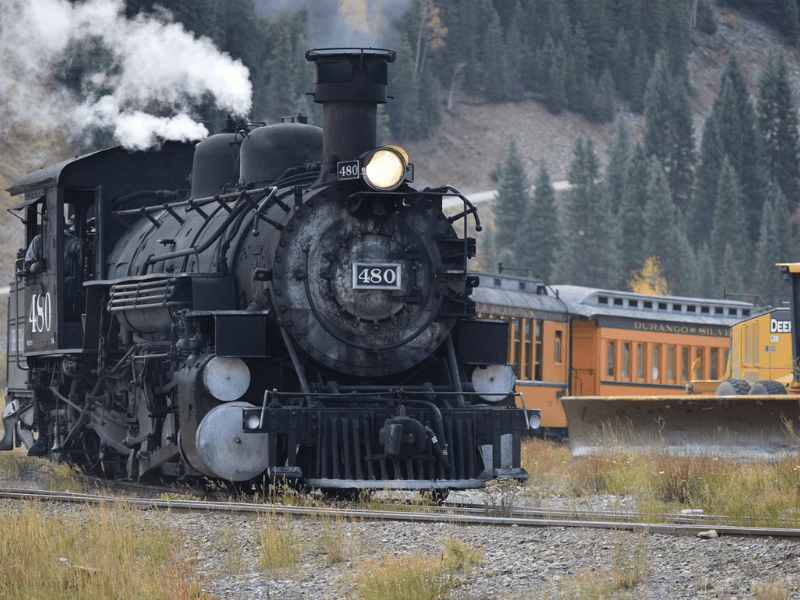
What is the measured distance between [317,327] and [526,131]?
83905 millimetres

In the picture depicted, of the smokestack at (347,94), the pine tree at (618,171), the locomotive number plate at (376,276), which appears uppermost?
the pine tree at (618,171)

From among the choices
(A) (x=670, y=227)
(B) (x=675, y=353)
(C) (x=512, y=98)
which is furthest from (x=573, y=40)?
(B) (x=675, y=353)

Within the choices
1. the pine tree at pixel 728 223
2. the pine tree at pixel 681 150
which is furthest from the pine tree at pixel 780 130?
the pine tree at pixel 728 223

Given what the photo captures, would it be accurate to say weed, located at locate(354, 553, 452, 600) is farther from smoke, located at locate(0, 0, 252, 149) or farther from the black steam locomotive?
smoke, located at locate(0, 0, 252, 149)

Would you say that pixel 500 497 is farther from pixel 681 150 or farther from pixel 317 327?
pixel 681 150

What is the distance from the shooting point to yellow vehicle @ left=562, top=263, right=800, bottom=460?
13.3m

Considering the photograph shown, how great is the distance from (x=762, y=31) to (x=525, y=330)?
4197 inches

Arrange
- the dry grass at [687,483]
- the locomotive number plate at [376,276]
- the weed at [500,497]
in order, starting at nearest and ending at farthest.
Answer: the dry grass at [687,483] → the weed at [500,497] → the locomotive number plate at [376,276]

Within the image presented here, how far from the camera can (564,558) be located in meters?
7.06

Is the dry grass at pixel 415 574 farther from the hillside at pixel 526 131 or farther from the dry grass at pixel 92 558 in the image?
the hillside at pixel 526 131

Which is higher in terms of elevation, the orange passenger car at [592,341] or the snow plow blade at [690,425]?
the orange passenger car at [592,341]

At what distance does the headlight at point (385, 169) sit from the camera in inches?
427

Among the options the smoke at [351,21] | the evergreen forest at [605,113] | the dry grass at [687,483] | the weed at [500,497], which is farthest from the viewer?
the evergreen forest at [605,113]

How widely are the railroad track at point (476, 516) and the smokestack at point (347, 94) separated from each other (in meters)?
3.17
